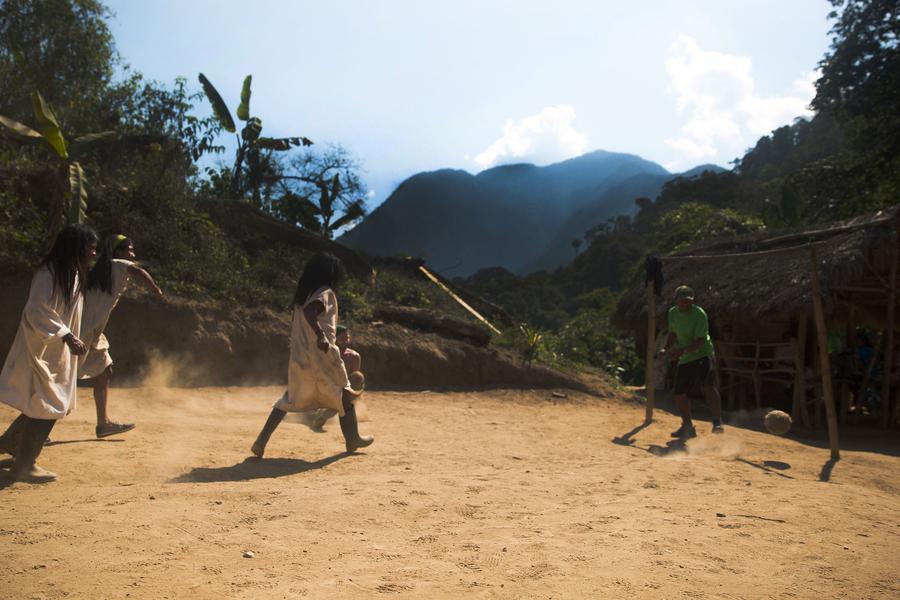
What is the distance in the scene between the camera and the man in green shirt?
305 inches

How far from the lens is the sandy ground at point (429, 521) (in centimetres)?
294

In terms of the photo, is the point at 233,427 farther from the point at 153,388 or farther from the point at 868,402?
the point at 868,402

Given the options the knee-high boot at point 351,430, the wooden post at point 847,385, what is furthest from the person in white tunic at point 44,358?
the wooden post at point 847,385

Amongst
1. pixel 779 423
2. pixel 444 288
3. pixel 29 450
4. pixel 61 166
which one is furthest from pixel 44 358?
pixel 444 288

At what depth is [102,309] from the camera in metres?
5.89

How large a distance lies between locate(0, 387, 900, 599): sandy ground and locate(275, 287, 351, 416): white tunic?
51 centimetres

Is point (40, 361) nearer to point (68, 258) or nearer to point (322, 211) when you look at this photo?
point (68, 258)

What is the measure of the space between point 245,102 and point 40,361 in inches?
611

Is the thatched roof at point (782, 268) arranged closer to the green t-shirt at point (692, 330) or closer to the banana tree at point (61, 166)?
the green t-shirt at point (692, 330)

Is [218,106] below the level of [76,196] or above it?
above

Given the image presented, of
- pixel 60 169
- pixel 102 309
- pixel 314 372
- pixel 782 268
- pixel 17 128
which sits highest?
pixel 17 128

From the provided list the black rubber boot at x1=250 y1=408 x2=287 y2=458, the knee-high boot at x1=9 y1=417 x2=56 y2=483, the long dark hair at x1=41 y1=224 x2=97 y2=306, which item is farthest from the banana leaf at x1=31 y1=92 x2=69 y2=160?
the knee-high boot at x1=9 y1=417 x2=56 y2=483

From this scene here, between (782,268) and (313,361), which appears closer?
(313,361)

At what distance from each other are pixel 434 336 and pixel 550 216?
164 ft
